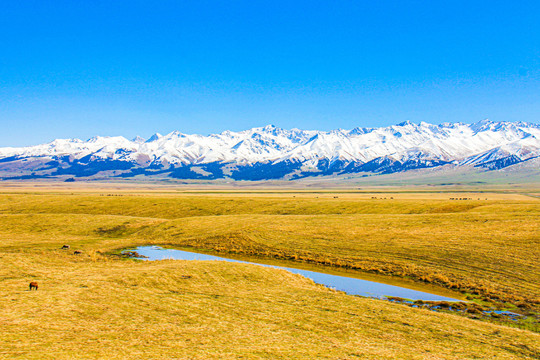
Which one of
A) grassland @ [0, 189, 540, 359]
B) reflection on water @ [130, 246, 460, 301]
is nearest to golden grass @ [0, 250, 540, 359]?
grassland @ [0, 189, 540, 359]

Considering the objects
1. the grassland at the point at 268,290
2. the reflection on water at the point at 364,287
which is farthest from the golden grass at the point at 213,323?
the reflection on water at the point at 364,287

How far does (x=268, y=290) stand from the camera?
33781 mm

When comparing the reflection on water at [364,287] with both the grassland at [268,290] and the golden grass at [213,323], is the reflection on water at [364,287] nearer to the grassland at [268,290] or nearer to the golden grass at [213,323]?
the grassland at [268,290]

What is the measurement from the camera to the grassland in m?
20.5

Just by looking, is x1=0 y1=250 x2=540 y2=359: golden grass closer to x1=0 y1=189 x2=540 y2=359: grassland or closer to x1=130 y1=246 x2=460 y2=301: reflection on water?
x1=0 y1=189 x2=540 y2=359: grassland

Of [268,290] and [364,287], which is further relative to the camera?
[364,287]

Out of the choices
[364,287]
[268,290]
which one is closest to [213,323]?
[268,290]

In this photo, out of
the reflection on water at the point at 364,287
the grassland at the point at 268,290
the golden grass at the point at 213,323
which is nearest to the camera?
the golden grass at the point at 213,323

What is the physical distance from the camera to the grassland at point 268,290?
20516mm

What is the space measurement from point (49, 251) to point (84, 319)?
110 ft

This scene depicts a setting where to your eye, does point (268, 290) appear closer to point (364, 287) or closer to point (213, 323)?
point (213, 323)

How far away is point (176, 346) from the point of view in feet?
65.1

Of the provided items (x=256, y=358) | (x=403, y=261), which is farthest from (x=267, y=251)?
(x=256, y=358)

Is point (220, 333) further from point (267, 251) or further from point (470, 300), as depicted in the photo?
point (267, 251)
